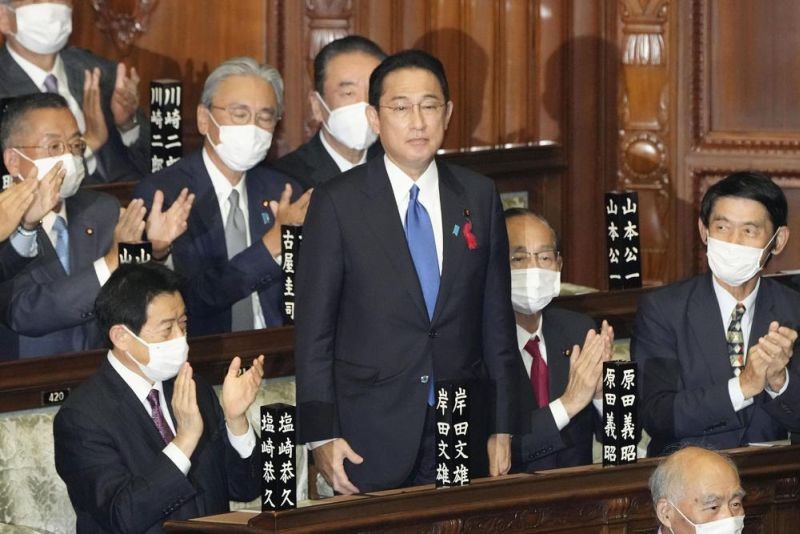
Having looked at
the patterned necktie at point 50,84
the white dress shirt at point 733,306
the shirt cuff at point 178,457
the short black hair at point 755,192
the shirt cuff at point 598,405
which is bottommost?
the shirt cuff at point 178,457

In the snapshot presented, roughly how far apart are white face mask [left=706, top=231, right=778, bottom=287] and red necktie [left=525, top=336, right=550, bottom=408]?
1.63 ft

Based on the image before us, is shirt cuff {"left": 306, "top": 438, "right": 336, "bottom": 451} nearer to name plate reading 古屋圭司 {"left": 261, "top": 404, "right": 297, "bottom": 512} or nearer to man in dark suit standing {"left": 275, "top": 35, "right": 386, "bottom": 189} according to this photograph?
name plate reading 古屋圭司 {"left": 261, "top": 404, "right": 297, "bottom": 512}

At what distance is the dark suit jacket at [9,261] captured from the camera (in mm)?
4703

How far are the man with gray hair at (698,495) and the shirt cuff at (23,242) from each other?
1741 millimetres

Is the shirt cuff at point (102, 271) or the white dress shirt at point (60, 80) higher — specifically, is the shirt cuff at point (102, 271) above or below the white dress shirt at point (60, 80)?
below

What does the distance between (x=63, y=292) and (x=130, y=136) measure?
1523 mm

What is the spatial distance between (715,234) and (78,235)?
65.1 inches

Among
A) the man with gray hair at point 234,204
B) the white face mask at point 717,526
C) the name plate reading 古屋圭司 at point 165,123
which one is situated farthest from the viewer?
the name plate reading 古屋圭司 at point 165,123

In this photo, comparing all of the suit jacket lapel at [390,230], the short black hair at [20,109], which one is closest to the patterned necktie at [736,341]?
the suit jacket lapel at [390,230]

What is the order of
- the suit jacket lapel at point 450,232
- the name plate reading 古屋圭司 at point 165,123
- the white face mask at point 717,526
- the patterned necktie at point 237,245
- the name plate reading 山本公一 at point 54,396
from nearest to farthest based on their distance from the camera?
the white face mask at point 717,526 < the suit jacket lapel at point 450,232 < the name plate reading 山本公一 at point 54,396 < the patterned necktie at point 237,245 < the name plate reading 古屋圭司 at point 165,123

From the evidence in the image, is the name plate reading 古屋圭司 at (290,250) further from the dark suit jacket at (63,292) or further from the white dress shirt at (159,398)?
the white dress shirt at (159,398)

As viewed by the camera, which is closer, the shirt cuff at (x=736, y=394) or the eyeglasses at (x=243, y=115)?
the shirt cuff at (x=736, y=394)

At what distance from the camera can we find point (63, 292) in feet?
15.4

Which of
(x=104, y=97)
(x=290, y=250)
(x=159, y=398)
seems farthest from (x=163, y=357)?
(x=104, y=97)
